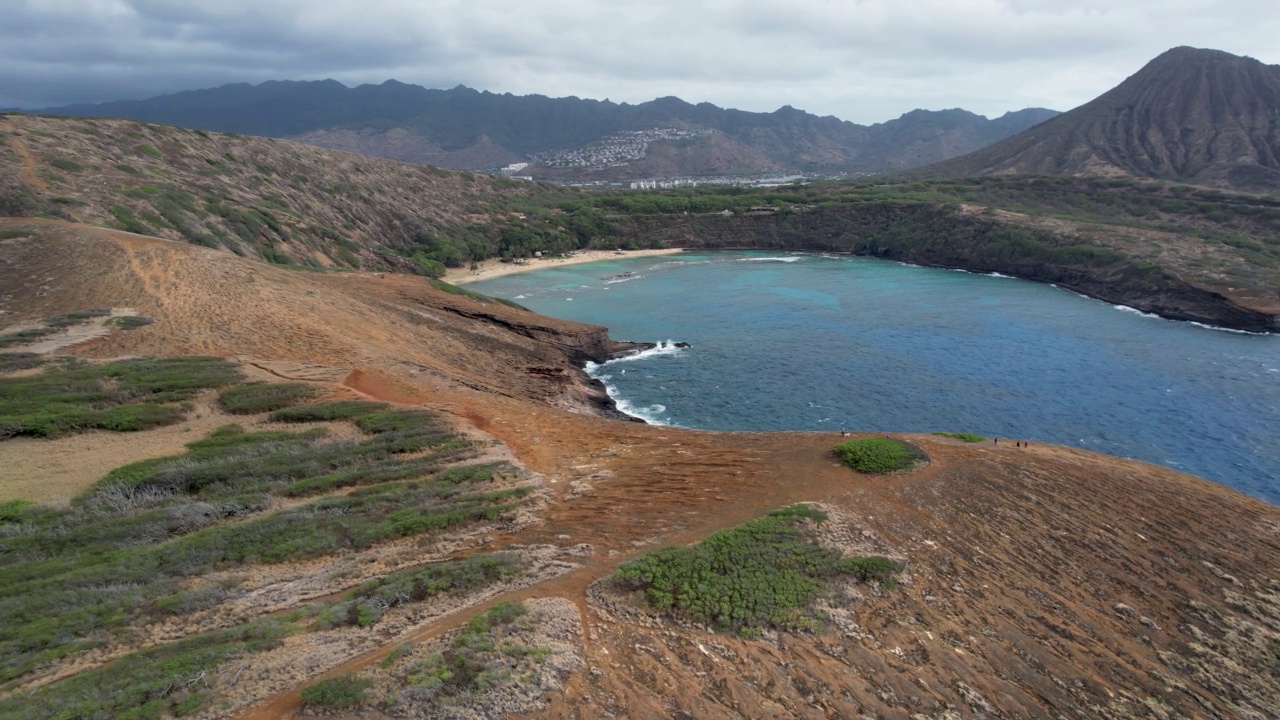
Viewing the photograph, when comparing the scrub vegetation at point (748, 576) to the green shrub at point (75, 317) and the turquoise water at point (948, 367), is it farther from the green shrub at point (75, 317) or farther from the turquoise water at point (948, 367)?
the green shrub at point (75, 317)

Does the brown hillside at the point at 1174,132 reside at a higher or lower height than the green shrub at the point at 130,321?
higher

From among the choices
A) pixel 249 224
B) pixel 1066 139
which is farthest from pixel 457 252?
pixel 1066 139

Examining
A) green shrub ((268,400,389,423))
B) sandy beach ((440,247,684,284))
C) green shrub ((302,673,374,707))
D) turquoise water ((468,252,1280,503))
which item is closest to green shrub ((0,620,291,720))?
green shrub ((302,673,374,707))

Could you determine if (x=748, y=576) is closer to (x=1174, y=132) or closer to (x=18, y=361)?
(x=18, y=361)

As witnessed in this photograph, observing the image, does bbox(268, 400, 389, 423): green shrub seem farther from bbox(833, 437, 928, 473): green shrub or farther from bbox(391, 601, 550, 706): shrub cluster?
bbox(833, 437, 928, 473): green shrub

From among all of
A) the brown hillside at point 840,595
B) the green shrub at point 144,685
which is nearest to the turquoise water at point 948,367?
the brown hillside at point 840,595

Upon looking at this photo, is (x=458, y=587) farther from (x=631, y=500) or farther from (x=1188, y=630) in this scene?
(x=1188, y=630)

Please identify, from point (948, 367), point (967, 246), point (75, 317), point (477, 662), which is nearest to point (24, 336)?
point (75, 317)

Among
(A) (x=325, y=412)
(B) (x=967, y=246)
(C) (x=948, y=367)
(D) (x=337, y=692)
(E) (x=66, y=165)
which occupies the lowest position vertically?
(C) (x=948, y=367)
